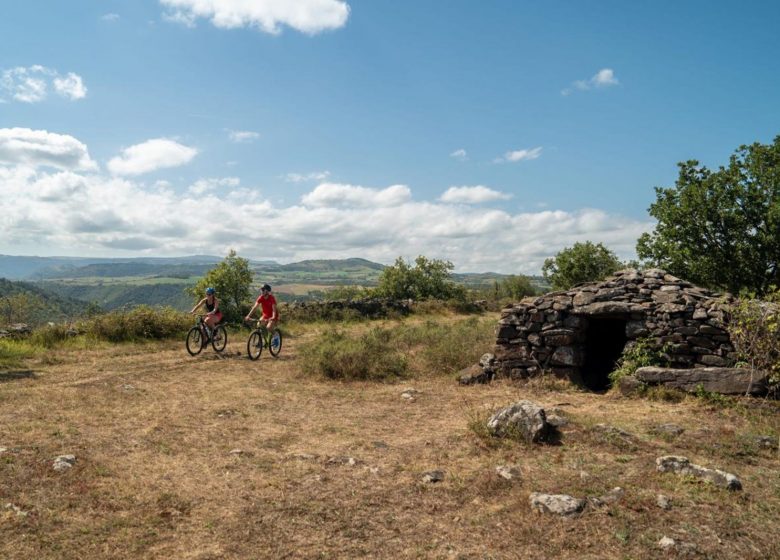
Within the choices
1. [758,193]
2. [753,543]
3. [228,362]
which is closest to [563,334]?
[753,543]

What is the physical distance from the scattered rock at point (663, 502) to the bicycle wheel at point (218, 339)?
39.9 ft

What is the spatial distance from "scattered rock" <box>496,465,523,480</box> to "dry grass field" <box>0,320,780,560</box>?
0.32 ft

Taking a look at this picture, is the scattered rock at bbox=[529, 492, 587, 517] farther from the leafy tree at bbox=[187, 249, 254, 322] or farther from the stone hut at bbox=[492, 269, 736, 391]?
the leafy tree at bbox=[187, 249, 254, 322]

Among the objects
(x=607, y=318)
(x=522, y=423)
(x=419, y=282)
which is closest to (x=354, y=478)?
(x=522, y=423)

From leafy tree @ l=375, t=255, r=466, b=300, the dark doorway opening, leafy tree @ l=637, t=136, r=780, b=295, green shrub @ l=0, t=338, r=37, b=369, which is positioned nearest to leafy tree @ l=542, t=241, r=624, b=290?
leafy tree @ l=375, t=255, r=466, b=300

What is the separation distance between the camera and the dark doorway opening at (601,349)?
36.4ft

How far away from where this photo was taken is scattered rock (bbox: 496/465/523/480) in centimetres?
534

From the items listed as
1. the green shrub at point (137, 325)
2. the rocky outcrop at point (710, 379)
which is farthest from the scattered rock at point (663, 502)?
the green shrub at point (137, 325)

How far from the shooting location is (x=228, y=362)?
13195mm

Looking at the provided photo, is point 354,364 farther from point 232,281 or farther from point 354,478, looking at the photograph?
point 232,281

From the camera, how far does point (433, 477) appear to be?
547 centimetres

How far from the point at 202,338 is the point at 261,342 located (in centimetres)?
173

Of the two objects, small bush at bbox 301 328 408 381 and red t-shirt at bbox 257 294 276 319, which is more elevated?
red t-shirt at bbox 257 294 276 319

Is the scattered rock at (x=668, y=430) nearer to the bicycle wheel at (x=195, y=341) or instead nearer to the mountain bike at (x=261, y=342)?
the mountain bike at (x=261, y=342)
